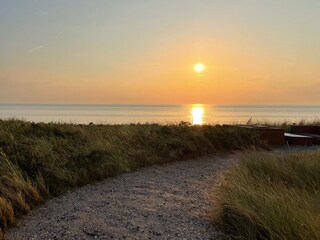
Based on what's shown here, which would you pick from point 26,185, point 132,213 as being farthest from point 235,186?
point 26,185

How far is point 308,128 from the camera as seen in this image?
55.3ft

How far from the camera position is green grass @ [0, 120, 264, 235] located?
247 inches

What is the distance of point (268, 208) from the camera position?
4.80 meters

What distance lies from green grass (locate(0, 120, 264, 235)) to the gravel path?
31 centimetres

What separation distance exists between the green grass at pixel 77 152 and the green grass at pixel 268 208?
110 inches

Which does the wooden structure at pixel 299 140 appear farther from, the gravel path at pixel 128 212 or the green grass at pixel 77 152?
the gravel path at pixel 128 212

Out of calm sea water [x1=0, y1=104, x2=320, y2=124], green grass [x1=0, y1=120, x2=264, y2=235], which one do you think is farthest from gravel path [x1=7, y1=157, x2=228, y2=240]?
calm sea water [x1=0, y1=104, x2=320, y2=124]

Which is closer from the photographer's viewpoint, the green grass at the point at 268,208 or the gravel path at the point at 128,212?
the green grass at the point at 268,208

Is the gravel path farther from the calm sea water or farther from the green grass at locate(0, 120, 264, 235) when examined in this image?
the calm sea water

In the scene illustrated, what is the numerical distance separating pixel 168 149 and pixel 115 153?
1.92m

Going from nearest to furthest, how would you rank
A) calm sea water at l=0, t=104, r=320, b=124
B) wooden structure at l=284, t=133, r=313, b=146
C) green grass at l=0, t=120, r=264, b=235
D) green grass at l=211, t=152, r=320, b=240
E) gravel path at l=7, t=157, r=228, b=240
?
green grass at l=211, t=152, r=320, b=240 → gravel path at l=7, t=157, r=228, b=240 → green grass at l=0, t=120, r=264, b=235 → wooden structure at l=284, t=133, r=313, b=146 → calm sea water at l=0, t=104, r=320, b=124

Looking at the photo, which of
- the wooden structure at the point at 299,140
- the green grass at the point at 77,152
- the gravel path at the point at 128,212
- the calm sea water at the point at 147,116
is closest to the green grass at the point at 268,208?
the gravel path at the point at 128,212

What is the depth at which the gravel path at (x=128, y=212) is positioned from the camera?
5.00 meters

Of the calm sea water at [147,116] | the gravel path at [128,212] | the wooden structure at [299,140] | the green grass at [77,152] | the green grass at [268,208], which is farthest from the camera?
the calm sea water at [147,116]
